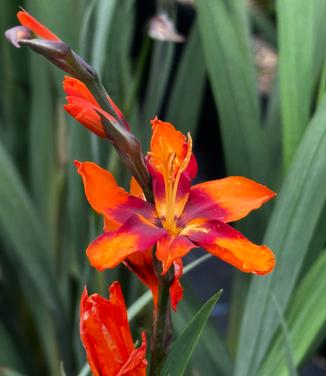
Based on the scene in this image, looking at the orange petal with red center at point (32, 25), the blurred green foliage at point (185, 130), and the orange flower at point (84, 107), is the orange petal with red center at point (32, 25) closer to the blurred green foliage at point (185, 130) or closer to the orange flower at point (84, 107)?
the orange flower at point (84, 107)

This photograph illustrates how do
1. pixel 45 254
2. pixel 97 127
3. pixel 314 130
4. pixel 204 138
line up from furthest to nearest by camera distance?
1. pixel 204 138
2. pixel 45 254
3. pixel 314 130
4. pixel 97 127

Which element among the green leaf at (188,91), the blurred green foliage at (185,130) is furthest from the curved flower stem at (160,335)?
the green leaf at (188,91)

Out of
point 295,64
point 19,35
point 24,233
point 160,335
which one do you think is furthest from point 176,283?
point 24,233

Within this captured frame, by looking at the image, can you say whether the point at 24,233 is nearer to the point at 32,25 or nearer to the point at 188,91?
the point at 188,91

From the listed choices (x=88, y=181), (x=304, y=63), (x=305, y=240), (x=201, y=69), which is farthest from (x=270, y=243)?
(x=201, y=69)

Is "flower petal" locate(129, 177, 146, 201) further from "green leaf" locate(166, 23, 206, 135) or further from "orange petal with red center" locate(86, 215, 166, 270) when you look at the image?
"green leaf" locate(166, 23, 206, 135)

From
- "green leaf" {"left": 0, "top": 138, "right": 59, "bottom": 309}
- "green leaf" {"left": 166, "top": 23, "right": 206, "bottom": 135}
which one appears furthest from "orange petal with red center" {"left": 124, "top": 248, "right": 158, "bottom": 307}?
"green leaf" {"left": 166, "top": 23, "right": 206, "bottom": 135}

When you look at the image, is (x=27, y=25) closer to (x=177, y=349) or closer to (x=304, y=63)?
(x=177, y=349)
